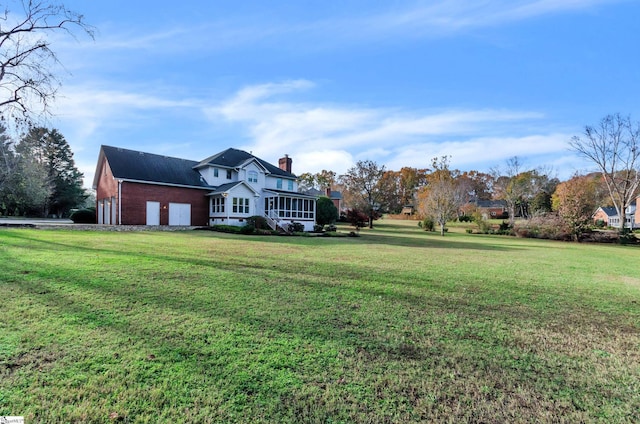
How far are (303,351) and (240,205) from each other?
75.9ft

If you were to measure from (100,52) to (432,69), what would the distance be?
16.0 meters

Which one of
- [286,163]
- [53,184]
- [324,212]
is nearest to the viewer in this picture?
[324,212]

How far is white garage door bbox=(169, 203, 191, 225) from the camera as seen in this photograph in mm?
24062

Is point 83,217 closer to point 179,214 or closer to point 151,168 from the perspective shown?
point 151,168

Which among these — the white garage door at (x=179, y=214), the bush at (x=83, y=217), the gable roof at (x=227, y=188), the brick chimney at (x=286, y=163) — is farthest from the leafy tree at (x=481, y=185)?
the bush at (x=83, y=217)

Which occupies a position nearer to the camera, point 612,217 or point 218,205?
point 218,205

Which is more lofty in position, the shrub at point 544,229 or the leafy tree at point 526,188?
the leafy tree at point 526,188

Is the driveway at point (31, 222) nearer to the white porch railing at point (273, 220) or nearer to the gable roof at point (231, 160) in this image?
the gable roof at point (231, 160)

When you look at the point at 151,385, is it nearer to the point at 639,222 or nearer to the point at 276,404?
the point at 276,404

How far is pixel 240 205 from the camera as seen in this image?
2516 cm

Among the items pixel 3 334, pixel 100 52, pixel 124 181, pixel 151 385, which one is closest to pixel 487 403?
pixel 151 385

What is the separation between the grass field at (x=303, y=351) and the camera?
7.30 feet

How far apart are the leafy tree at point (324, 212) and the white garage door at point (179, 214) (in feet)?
41.1

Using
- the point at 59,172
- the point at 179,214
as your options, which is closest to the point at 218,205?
the point at 179,214
